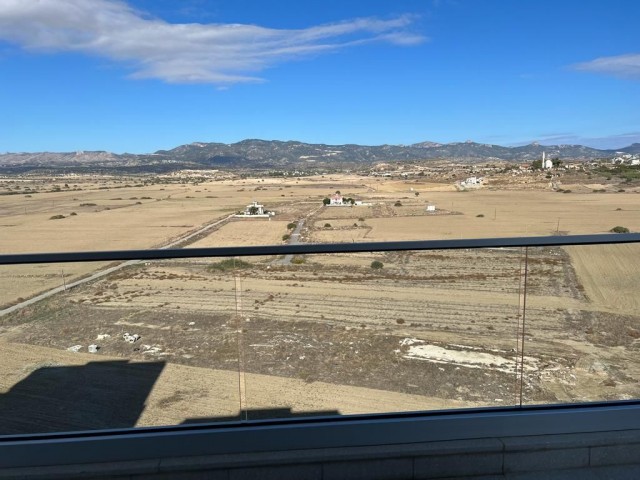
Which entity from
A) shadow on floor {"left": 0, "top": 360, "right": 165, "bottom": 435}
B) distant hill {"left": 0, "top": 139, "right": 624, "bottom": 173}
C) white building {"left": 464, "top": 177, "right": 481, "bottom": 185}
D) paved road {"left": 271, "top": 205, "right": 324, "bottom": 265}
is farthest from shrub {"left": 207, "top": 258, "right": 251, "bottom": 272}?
distant hill {"left": 0, "top": 139, "right": 624, "bottom": 173}

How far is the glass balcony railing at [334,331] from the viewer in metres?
2.16

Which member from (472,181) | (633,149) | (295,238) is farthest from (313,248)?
(633,149)

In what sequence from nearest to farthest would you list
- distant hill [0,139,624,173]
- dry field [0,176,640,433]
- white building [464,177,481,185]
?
dry field [0,176,640,433] < white building [464,177,481,185] < distant hill [0,139,624,173]

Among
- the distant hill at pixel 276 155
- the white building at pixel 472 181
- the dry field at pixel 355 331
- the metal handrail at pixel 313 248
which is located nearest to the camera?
the metal handrail at pixel 313 248

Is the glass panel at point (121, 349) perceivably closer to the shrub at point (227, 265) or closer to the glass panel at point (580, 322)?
the shrub at point (227, 265)

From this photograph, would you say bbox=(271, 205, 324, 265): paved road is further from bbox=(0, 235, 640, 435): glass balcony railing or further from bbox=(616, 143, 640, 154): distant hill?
Result: bbox=(616, 143, 640, 154): distant hill

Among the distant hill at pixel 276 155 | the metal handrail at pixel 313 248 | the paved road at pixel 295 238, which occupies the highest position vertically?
the distant hill at pixel 276 155

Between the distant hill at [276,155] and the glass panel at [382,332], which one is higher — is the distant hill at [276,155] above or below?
above

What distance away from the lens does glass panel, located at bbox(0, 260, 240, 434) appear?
2.11 m

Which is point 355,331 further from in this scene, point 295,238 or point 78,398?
point 295,238

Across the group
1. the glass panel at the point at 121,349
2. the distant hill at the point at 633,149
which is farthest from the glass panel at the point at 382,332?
the distant hill at the point at 633,149

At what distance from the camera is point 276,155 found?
167 metres

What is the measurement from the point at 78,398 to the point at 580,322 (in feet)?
7.12

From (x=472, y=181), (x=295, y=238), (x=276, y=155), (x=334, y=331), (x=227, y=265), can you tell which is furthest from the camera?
(x=276, y=155)
